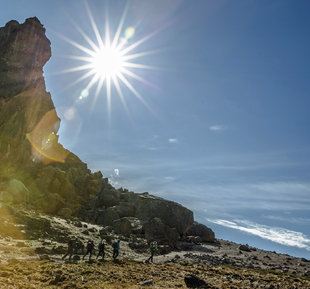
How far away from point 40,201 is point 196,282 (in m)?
55.7

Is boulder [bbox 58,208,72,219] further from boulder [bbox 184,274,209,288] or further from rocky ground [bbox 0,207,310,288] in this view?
boulder [bbox 184,274,209,288]

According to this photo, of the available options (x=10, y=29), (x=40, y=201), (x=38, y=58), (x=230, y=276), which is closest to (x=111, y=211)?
(x=40, y=201)

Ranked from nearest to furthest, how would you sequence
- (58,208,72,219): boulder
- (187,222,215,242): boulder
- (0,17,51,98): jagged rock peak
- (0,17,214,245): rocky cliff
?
(58,208,72,219): boulder → (0,17,214,245): rocky cliff → (187,222,215,242): boulder → (0,17,51,98): jagged rock peak

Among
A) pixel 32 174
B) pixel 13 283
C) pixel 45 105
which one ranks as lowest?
pixel 13 283

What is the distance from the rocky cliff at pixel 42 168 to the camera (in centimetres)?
6356

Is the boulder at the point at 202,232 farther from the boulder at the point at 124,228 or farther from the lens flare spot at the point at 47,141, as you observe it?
the lens flare spot at the point at 47,141

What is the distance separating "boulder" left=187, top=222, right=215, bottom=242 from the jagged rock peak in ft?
272

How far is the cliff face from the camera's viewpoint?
7528cm

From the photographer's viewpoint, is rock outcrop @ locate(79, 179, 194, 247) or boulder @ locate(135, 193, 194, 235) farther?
boulder @ locate(135, 193, 194, 235)

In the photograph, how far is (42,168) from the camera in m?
86.6

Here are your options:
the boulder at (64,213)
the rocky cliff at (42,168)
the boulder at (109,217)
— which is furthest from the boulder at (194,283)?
the boulder at (109,217)

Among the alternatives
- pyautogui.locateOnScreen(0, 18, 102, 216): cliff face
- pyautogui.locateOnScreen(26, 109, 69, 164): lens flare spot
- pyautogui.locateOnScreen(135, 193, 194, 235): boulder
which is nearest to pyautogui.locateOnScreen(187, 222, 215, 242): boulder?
pyautogui.locateOnScreen(135, 193, 194, 235): boulder

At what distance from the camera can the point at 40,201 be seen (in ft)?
207

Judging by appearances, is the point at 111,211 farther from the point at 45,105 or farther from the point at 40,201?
the point at 45,105
